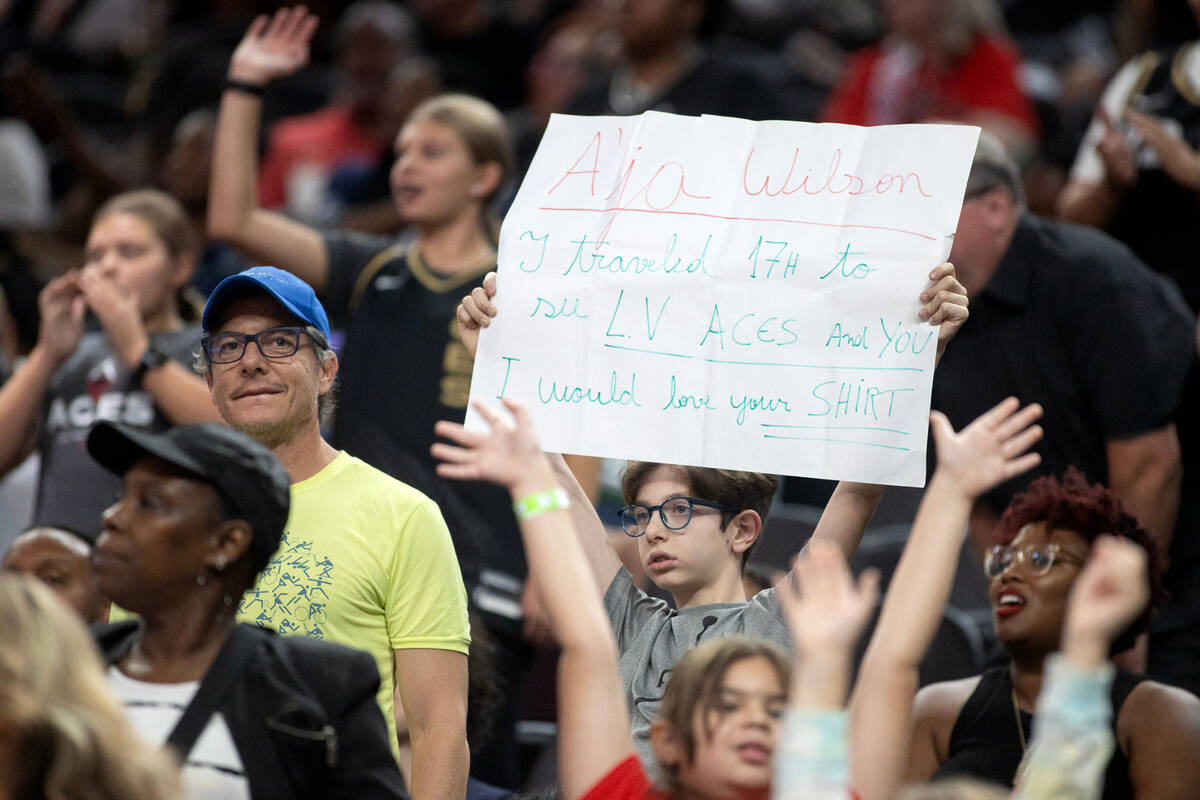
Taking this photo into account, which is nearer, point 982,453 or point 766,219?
point 982,453

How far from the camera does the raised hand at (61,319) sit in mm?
4953

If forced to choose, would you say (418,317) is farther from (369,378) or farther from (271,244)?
(271,244)

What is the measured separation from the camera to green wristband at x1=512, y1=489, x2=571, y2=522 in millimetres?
2775

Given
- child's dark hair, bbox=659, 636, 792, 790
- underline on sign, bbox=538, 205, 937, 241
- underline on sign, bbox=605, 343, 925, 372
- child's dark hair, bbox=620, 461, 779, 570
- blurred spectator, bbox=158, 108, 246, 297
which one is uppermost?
blurred spectator, bbox=158, 108, 246, 297

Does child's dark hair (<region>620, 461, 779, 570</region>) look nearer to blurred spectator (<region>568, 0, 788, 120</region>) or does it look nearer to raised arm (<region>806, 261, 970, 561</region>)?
raised arm (<region>806, 261, 970, 561</region>)

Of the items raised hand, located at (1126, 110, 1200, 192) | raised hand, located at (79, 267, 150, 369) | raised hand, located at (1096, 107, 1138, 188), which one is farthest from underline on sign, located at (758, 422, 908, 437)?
raised hand, located at (1096, 107, 1138, 188)

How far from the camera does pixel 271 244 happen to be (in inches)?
206

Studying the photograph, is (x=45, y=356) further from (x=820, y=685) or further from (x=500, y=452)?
(x=820, y=685)

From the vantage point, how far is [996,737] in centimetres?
387

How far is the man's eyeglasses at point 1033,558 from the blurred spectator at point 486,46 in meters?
5.72

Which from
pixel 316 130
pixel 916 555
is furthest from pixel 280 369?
pixel 316 130

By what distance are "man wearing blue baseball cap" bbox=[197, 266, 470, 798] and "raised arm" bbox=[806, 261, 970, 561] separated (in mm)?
793

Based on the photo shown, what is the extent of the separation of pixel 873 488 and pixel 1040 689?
815 mm

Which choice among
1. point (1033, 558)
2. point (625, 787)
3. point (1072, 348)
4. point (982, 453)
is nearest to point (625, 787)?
point (625, 787)
